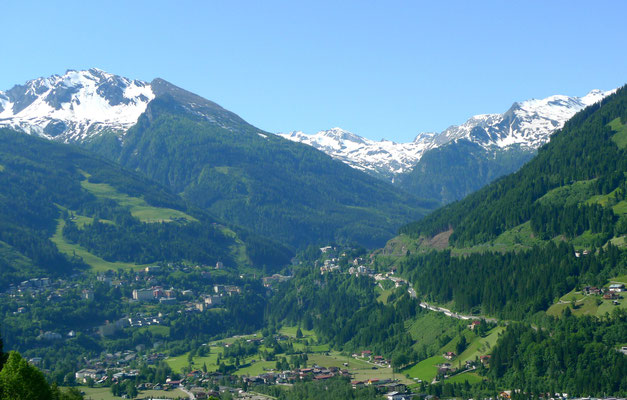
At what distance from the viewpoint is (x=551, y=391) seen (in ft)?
458

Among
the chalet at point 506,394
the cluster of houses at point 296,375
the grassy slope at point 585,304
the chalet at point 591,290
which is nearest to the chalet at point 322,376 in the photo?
the cluster of houses at point 296,375

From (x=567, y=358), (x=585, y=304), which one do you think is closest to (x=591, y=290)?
(x=585, y=304)

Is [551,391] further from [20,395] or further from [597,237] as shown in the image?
[20,395]

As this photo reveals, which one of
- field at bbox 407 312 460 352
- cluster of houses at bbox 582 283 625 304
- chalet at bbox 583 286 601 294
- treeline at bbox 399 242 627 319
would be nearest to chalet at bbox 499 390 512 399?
cluster of houses at bbox 582 283 625 304

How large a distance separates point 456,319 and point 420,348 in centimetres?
1122

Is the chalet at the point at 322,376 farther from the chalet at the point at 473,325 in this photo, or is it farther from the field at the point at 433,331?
the chalet at the point at 473,325

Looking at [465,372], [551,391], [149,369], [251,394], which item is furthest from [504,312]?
[149,369]

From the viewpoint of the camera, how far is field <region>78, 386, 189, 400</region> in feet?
527

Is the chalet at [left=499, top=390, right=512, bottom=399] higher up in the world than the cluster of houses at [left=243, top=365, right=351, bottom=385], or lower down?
higher up

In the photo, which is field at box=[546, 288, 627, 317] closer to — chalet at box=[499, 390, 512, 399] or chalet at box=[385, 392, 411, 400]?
chalet at box=[499, 390, 512, 399]

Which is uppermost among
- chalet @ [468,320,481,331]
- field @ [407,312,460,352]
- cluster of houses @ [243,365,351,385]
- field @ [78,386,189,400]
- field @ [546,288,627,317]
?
field @ [546,288,627,317]

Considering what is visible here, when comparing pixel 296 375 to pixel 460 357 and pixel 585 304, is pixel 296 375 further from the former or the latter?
pixel 585 304

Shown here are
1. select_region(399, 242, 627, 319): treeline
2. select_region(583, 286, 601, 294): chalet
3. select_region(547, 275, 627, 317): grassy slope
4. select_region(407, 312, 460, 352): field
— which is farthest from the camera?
select_region(407, 312, 460, 352): field

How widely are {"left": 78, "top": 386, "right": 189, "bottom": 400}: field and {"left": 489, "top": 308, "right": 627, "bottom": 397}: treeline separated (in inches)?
2307
